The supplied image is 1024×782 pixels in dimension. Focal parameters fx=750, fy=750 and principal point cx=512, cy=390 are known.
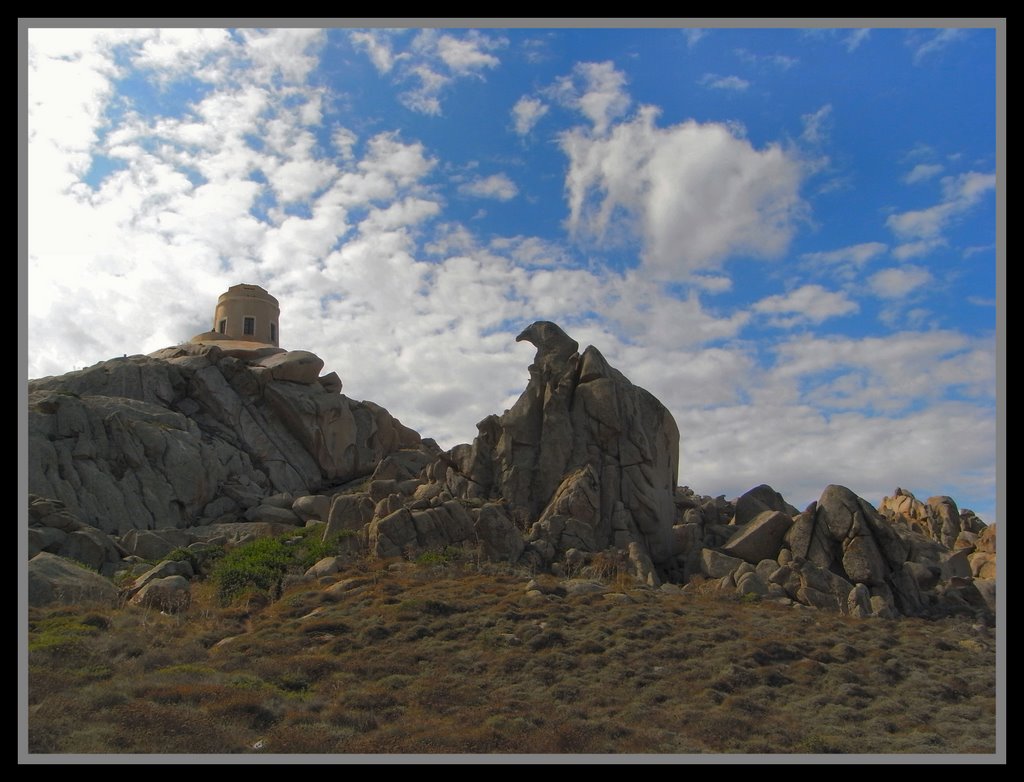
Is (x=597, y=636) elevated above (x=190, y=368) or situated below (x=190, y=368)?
below

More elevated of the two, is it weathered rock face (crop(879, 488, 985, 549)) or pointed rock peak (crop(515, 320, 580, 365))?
pointed rock peak (crop(515, 320, 580, 365))

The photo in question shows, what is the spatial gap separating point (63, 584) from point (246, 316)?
166 ft

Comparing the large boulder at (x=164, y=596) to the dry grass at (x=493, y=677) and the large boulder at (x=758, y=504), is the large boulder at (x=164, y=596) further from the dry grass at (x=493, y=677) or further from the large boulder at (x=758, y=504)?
the large boulder at (x=758, y=504)

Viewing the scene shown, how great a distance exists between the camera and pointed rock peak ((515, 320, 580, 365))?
40000mm

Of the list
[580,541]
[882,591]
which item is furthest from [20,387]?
[882,591]

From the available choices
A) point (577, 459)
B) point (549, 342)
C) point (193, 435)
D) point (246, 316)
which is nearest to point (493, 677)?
point (577, 459)

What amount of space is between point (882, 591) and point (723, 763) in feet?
78.4

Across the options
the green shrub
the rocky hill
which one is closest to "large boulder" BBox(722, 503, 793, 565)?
the rocky hill

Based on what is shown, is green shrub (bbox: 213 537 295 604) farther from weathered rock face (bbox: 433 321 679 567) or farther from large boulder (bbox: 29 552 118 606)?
weathered rock face (bbox: 433 321 679 567)

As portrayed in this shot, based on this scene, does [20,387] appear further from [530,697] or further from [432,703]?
[530,697]

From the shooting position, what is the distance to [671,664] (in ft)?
66.4

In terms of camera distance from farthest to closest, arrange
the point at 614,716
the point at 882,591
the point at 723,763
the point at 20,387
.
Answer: the point at 882,591 < the point at 614,716 < the point at 20,387 < the point at 723,763

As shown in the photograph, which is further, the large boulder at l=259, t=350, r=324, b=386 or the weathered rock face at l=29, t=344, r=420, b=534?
the large boulder at l=259, t=350, r=324, b=386

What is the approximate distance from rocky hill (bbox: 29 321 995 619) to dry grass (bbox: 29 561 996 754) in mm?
4400
